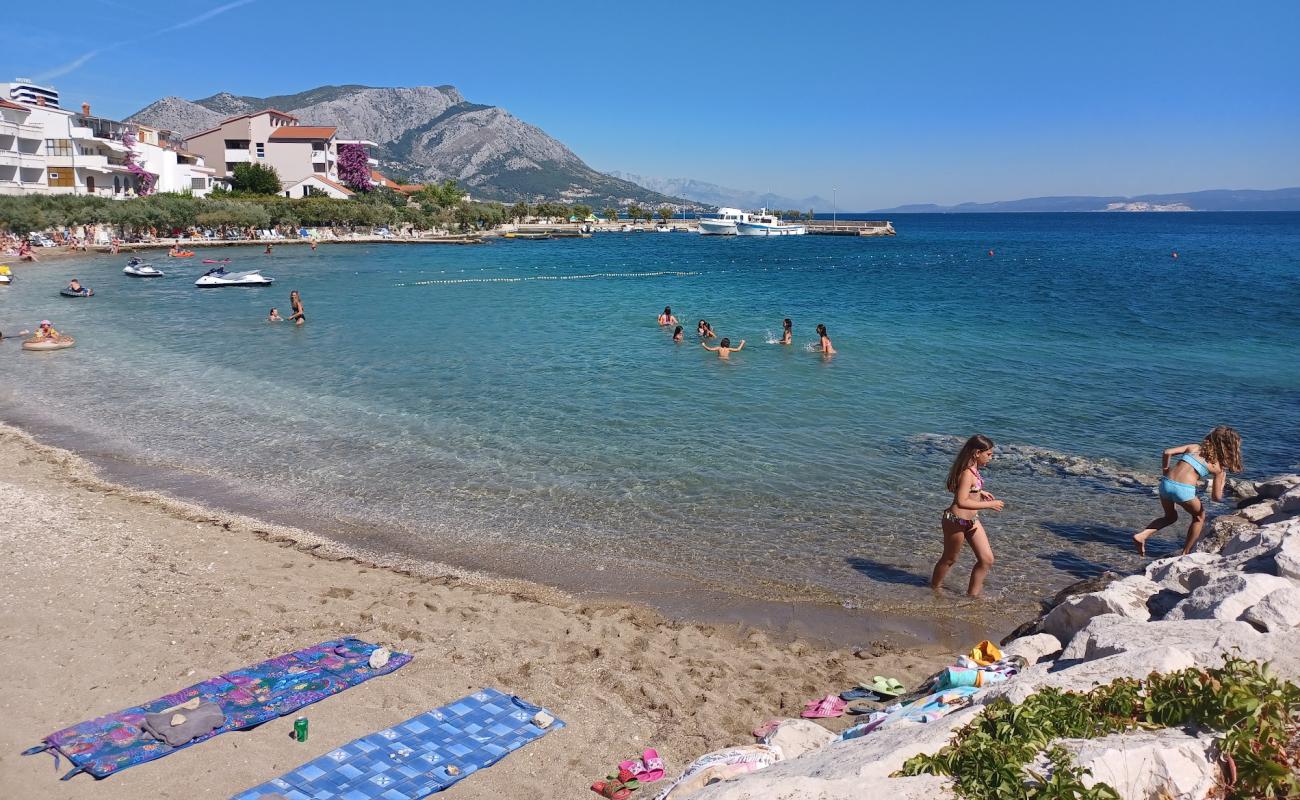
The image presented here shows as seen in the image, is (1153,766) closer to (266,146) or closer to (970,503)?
(970,503)

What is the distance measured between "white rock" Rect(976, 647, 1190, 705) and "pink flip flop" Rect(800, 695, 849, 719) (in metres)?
1.96

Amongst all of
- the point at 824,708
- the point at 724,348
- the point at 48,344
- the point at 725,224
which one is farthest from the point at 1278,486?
the point at 725,224

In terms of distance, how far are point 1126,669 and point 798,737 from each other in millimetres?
2305

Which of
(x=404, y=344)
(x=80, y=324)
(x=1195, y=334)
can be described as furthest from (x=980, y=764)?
(x=80, y=324)

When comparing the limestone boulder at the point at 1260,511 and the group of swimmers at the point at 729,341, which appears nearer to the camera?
the limestone boulder at the point at 1260,511

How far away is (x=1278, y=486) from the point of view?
11.9 metres

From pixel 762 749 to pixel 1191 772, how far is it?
2708mm

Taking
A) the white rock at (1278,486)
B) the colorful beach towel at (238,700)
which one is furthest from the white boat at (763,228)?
the colorful beach towel at (238,700)

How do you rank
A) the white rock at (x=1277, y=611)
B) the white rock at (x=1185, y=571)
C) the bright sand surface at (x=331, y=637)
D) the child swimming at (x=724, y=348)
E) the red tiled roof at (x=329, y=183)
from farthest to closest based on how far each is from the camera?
the red tiled roof at (x=329, y=183), the child swimming at (x=724, y=348), the white rock at (x=1185, y=571), the bright sand surface at (x=331, y=637), the white rock at (x=1277, y=611)

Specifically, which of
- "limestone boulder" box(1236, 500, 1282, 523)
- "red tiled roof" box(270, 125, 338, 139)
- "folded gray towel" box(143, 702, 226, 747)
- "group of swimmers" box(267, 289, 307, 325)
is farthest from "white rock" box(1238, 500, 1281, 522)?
"red tiled roof" box(270, 125, 338, 139)

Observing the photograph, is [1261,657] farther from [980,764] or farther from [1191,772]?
[980,764]

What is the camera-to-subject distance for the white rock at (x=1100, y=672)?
5.02 m

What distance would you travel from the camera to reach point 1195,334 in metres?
31.2

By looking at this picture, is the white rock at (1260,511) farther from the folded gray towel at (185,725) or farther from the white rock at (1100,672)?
the folded gray towel at (185,725)
